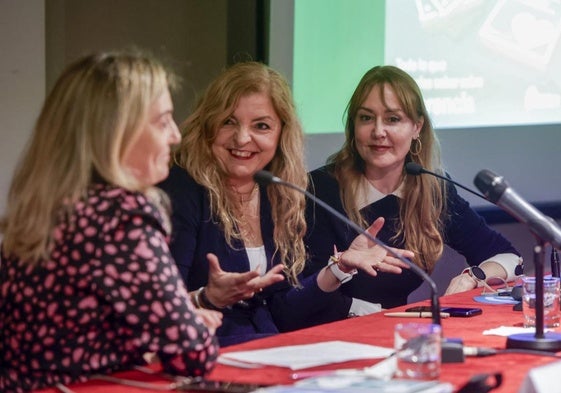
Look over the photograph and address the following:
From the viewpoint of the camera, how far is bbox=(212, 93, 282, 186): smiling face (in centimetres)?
318

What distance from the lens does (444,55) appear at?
4.87 meters

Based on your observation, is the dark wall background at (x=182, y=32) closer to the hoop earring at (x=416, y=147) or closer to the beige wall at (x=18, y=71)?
the beige wall at (x=18, y=71)

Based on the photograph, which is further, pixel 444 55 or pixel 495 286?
pixel 444 55

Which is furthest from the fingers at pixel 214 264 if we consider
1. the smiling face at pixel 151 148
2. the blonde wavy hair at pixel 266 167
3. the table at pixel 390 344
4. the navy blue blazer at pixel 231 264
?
the smiling face at pixel 151 148

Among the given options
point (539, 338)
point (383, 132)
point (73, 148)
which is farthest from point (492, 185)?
point (383, 132)

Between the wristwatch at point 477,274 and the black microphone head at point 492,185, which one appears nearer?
the black microphone head at point 492,185

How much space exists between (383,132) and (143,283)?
76.1 inches

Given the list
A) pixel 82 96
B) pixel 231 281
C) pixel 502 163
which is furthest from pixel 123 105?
pixel 502 163

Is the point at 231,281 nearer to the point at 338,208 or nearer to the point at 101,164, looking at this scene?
the point at 101,164

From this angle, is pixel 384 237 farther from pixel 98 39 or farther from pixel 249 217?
pixel 98 39

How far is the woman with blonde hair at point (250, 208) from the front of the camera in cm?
307

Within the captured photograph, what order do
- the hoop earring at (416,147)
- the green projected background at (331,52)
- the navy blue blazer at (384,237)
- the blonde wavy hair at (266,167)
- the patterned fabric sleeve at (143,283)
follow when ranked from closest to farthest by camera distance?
1. the patterned fabric sleeve at (143,283)
2. the blonde wavy hair at (266,167)
3. the navy blue blazer at (384,237)
4. the hoop earring at (416,147)
5. the green projected background at (331,52)

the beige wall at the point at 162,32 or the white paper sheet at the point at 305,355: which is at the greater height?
the beige wall at the point at 162,32

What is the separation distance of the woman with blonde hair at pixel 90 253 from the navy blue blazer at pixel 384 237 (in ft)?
5.11
